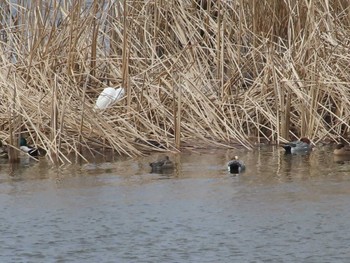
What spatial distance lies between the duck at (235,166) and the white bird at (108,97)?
2.32 meters

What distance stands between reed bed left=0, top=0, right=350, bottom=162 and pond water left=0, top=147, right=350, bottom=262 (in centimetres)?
56

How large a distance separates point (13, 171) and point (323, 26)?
4495 mm

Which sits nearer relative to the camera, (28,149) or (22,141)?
(28,149)

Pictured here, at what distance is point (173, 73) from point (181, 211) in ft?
14.4

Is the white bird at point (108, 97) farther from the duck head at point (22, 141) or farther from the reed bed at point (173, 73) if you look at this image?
the duck head at point (22, 141)

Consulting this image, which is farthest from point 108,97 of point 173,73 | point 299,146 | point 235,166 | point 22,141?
point 235,166

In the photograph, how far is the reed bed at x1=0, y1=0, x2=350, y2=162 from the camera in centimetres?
1345

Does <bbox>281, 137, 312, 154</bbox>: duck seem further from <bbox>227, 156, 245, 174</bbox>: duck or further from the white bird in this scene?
the white bird

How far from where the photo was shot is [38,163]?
1284 centimetres

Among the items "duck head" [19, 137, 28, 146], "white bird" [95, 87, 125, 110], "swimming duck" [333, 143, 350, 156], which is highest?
"white bird" [95, 87, 125, 110]

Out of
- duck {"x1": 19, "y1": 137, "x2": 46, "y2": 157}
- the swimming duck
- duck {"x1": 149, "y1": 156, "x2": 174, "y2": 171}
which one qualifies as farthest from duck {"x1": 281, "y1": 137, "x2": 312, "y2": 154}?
duck {"x1": 19, "y1": 137, "x2": 46, "y2": 157}

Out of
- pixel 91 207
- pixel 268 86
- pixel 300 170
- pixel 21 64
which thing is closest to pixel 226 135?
pixel 268 86

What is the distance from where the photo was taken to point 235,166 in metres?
11.8

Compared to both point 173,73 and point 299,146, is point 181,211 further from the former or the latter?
point 173,73
